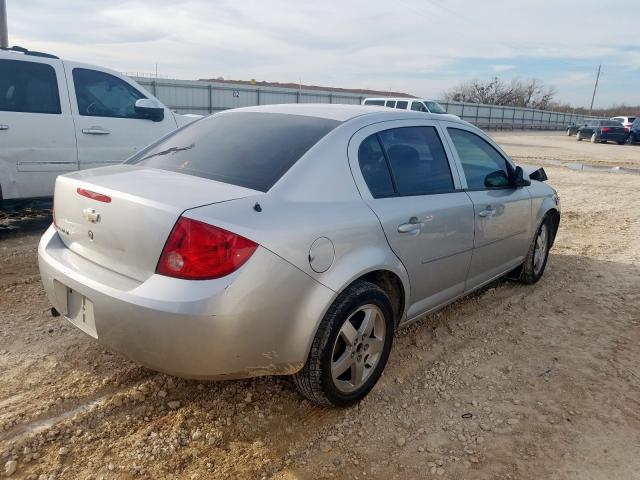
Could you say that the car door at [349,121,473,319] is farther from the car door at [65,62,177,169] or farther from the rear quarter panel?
the car door at [65,62,177,169]

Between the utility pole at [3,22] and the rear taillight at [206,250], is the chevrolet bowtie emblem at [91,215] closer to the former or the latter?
the rear taillight at [206,250]

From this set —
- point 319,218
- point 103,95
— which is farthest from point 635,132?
point 319,218

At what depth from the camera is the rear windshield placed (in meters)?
2.66

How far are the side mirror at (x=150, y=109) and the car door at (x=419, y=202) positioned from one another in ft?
12.5

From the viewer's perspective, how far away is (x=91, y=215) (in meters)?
2.53

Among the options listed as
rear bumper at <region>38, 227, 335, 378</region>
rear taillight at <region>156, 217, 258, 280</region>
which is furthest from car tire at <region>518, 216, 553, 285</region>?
rear taillight at <region>156, 217, 258, 280</region>

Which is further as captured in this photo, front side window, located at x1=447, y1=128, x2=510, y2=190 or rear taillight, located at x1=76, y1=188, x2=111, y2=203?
front side window, located at x1=447, y1=128, x2=510, y2=190

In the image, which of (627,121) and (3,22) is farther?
(627,121)

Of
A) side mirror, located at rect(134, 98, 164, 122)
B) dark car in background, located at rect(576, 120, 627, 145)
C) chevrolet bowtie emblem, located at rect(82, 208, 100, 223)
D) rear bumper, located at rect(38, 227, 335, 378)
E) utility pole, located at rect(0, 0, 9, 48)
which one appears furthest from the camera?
dark car in background, located at rect(576, 120, 627, 145)

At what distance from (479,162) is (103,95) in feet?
14.3

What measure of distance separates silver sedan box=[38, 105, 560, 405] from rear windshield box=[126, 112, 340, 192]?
1 centimetres

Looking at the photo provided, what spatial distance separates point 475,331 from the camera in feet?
12.8

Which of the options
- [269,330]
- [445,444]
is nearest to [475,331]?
[445,444]

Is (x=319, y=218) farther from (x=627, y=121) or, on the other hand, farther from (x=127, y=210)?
(x=627, y=121)
